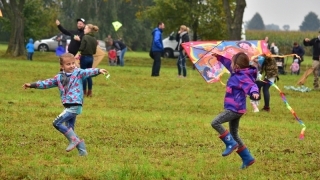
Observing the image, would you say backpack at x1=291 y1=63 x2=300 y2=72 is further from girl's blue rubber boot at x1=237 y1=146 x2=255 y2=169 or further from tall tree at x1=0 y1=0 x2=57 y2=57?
girl's blue rubber boot at x1=237 y1=146 x2=255 y2=169

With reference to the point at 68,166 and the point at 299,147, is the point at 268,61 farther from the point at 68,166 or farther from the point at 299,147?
the point at 68,166

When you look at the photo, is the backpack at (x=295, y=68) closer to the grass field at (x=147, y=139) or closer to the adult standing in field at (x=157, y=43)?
the adult standing in field at (x=157, y=43)

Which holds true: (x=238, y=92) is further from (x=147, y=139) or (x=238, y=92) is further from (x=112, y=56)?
(x=112, y=56)

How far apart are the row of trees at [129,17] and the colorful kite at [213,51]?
68.5 feet

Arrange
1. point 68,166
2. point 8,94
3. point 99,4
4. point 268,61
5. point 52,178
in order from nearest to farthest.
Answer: point 52,178 < point 68,166 < point 268,61 < point 8,94 < point 99,4

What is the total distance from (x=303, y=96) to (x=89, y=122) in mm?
10872

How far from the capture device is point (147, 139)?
38.4 ft

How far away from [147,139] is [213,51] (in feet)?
8.50

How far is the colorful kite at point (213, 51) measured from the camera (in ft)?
44.8

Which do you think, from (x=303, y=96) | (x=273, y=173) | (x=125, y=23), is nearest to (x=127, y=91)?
(x=303, y=96)

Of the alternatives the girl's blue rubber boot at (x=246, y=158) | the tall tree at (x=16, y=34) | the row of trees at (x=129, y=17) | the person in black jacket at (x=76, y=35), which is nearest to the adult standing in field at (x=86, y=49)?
the person in black jacket at (x=76, y=35)

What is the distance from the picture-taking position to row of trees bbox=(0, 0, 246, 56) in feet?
153

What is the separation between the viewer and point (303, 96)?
22.7m

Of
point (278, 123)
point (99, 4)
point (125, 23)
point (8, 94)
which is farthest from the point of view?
point (125, 23)
